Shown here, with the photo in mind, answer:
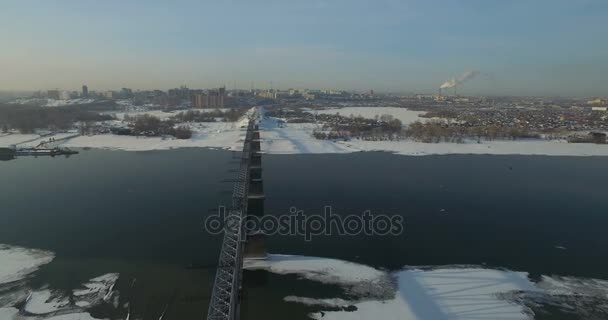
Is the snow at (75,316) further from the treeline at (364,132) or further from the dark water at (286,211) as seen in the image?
the treeline at (364,132)

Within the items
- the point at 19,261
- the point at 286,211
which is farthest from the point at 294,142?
the point at 19,261

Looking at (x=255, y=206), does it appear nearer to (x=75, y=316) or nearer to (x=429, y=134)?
(x=75, y=316)

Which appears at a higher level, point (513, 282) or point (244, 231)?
point (244, 231)

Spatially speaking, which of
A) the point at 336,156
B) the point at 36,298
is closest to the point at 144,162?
the point at 336,156

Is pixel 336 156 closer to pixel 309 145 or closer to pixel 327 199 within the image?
pixel 309 145

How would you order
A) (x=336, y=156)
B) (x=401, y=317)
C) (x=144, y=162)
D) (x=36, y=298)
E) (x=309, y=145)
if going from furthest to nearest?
(x=309, y=145)
(x=336, y=156)
(x=144, y=162)
(x=36, y=298)
(x=401, y=317)

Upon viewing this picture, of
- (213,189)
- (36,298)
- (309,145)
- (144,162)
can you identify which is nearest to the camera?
(36,298)

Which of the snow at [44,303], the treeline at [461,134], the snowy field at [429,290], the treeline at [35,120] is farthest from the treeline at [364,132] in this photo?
the snow at [44,303]
